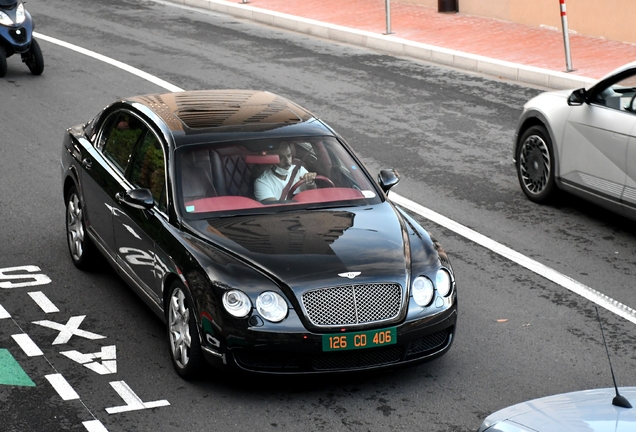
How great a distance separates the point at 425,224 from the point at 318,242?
3.37 metres

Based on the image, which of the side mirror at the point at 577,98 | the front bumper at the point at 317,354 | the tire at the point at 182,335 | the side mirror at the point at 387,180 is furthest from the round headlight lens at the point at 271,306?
the side mirror at the point at 577,98

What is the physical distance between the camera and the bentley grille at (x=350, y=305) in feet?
21.1

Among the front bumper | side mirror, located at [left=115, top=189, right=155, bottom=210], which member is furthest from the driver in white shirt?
the front bumper

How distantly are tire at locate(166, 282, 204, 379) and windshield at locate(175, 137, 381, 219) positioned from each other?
0.62 metres

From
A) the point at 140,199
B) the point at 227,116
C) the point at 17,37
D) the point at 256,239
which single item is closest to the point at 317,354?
the point at 256,239

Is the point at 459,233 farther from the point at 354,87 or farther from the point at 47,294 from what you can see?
the point at 354,87

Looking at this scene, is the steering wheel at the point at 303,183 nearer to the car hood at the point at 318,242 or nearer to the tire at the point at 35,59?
the car hood at the point at 318,242

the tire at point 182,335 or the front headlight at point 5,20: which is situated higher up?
the front headlight at point 5,20

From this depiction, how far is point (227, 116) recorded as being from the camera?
8.16 metres

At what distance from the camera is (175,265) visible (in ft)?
22.7

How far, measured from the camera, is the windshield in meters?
7.43

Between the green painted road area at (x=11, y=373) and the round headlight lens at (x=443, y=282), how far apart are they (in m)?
2.59

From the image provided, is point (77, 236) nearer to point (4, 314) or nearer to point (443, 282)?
point (4, 314)

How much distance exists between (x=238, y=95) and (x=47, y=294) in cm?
219
